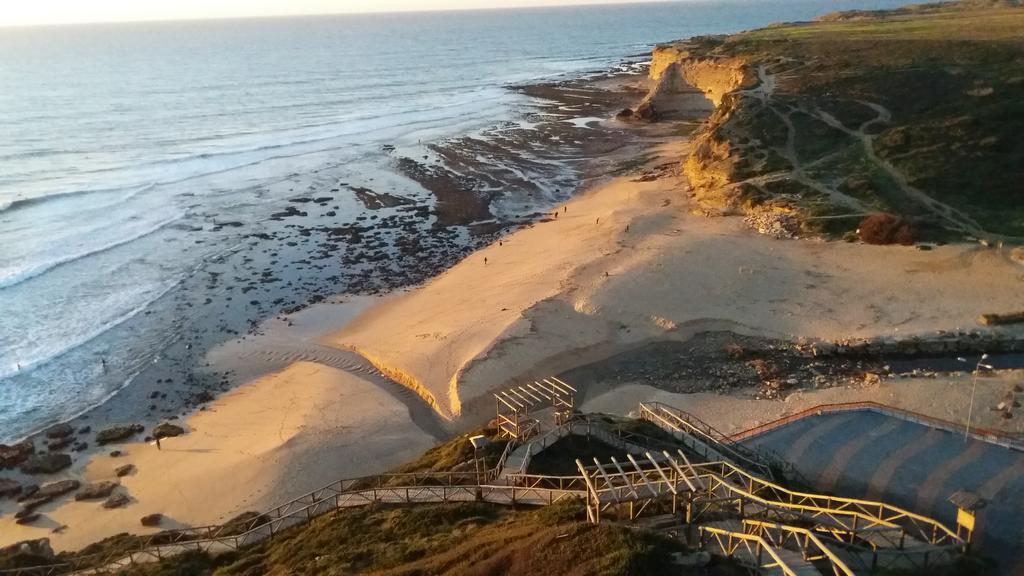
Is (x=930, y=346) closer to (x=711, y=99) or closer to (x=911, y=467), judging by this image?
(x=911, y=467)

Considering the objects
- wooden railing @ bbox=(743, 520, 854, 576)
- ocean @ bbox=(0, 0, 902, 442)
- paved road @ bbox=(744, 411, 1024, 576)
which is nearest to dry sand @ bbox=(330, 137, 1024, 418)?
ocean @ bbox=(0, 0, 902, 442)

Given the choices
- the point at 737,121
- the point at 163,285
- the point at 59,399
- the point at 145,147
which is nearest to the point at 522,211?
the point at 737,121

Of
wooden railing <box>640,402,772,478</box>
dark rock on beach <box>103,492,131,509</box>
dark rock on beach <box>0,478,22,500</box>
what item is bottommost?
dark rock on beach <box>103,492,131,509</box>

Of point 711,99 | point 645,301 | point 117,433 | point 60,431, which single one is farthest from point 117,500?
point 711,99

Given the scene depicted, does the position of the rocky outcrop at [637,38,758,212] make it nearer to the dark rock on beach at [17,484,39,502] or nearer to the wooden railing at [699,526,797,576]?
the wooden railing at [699,526,797,576]

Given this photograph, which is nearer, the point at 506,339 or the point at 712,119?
the point at 506,339

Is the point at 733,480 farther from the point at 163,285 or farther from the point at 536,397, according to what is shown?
the point at 163,285
